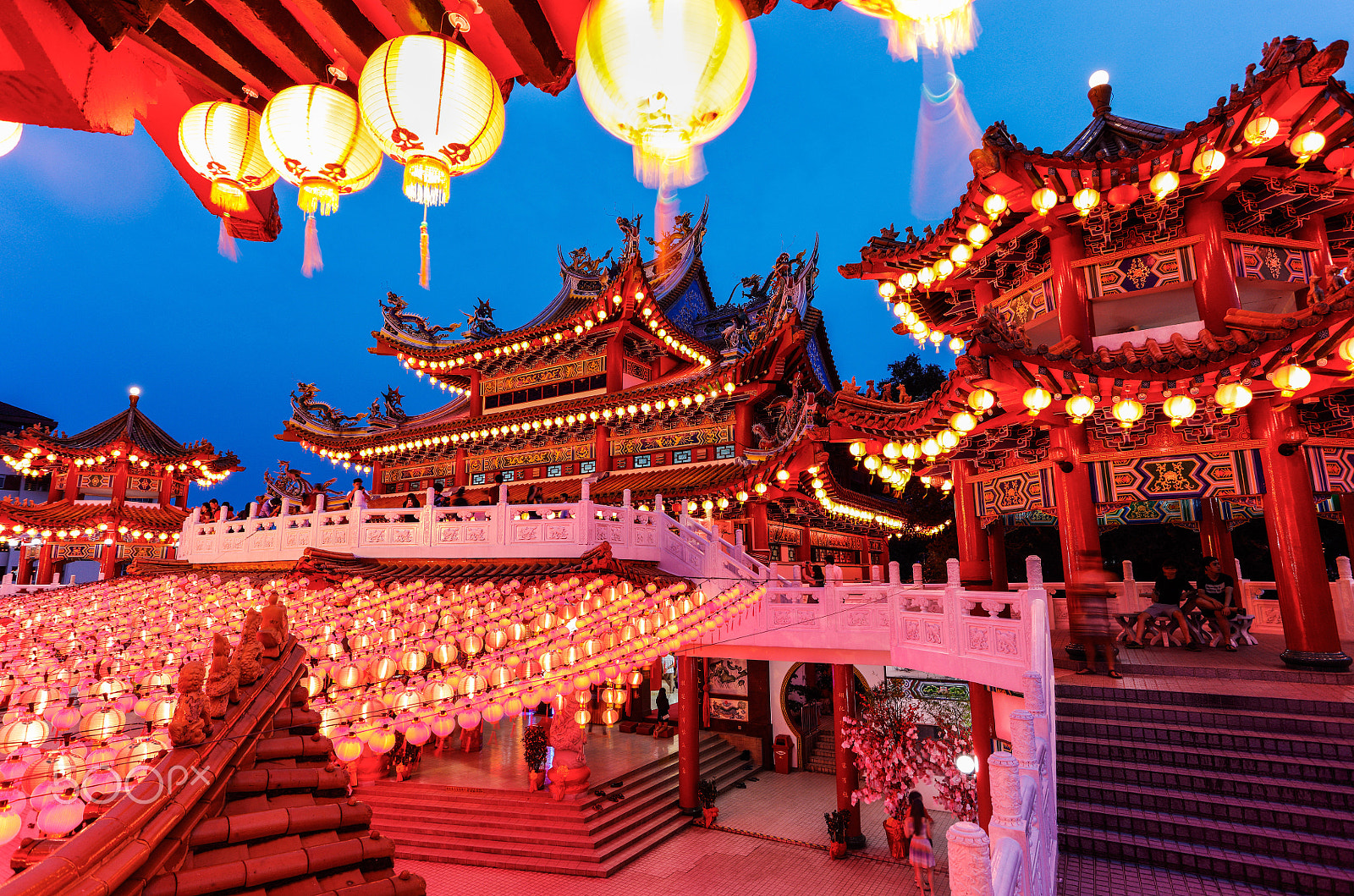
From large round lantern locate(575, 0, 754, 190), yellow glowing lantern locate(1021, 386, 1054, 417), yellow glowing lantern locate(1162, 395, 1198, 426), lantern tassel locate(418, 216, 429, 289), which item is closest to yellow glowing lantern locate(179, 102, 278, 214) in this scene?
lantern tassel locate(418, 216, 429, 289)

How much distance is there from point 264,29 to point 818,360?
63.5 ft

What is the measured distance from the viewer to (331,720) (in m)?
4.43

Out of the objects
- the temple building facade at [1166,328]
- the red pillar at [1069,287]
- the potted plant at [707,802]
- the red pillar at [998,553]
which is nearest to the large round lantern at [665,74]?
the temple building facade at [1166,328]

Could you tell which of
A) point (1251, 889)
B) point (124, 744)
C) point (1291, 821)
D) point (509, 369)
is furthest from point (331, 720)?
point (509, 369)

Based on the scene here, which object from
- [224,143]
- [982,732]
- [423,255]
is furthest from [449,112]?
[982,732]

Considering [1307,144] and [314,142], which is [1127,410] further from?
[314,142]

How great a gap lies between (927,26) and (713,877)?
11834mm

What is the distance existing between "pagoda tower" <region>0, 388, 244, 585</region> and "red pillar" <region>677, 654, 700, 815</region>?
727 inches

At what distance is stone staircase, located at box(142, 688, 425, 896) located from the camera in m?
3.17

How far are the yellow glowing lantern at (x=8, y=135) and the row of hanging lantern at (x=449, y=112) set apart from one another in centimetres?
59

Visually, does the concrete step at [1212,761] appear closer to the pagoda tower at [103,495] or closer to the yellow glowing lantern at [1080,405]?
the yellow glowing lantern at [1080,405]

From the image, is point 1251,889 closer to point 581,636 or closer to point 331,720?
point 581,636

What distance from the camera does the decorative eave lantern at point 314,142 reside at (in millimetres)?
3086

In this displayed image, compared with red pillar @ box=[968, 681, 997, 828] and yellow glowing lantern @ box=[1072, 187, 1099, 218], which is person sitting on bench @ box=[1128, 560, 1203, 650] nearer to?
red pillar @ box=[968, 681, 997, 828]
